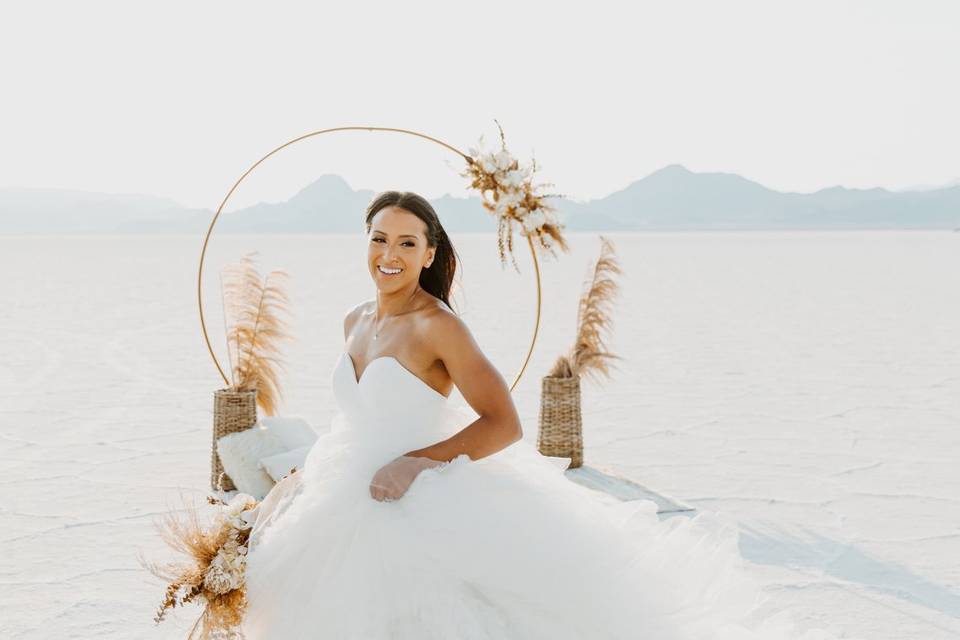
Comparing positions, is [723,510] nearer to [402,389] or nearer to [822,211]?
[402,389]

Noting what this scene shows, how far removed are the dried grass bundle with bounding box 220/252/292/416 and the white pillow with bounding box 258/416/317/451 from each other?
0.72 ft

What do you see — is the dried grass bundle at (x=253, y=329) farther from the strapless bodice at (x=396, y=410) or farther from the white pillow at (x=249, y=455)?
the strapless bodice at (x=396, y=410)

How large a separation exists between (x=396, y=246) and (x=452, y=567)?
0.94 meters

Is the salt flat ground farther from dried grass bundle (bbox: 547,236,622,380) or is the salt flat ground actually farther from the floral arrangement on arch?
the floral arrangement on arch

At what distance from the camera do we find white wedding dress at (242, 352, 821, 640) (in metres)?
2.55

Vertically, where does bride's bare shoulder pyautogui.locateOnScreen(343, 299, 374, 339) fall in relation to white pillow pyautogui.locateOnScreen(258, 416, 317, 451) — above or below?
above

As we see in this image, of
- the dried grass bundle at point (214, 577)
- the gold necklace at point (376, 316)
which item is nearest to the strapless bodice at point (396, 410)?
the gold necklace at point (376, 316)

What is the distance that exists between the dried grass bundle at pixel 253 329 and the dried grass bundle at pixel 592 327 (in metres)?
1.71

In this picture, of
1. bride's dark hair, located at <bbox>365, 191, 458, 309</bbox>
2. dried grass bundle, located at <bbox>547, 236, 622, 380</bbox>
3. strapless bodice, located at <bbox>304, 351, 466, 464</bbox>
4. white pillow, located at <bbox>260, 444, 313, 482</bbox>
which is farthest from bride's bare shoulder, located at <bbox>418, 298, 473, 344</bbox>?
dried grass bundle, located at <bbox>547, 236, 622, 380</bbox>

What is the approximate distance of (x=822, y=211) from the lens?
175 metres

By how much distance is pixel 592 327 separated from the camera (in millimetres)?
6098

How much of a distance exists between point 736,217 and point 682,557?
652 feet

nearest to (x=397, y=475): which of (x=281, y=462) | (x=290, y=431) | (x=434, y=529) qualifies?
(x=434, y=529)

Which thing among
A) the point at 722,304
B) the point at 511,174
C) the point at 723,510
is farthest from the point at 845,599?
the point at 722,304
